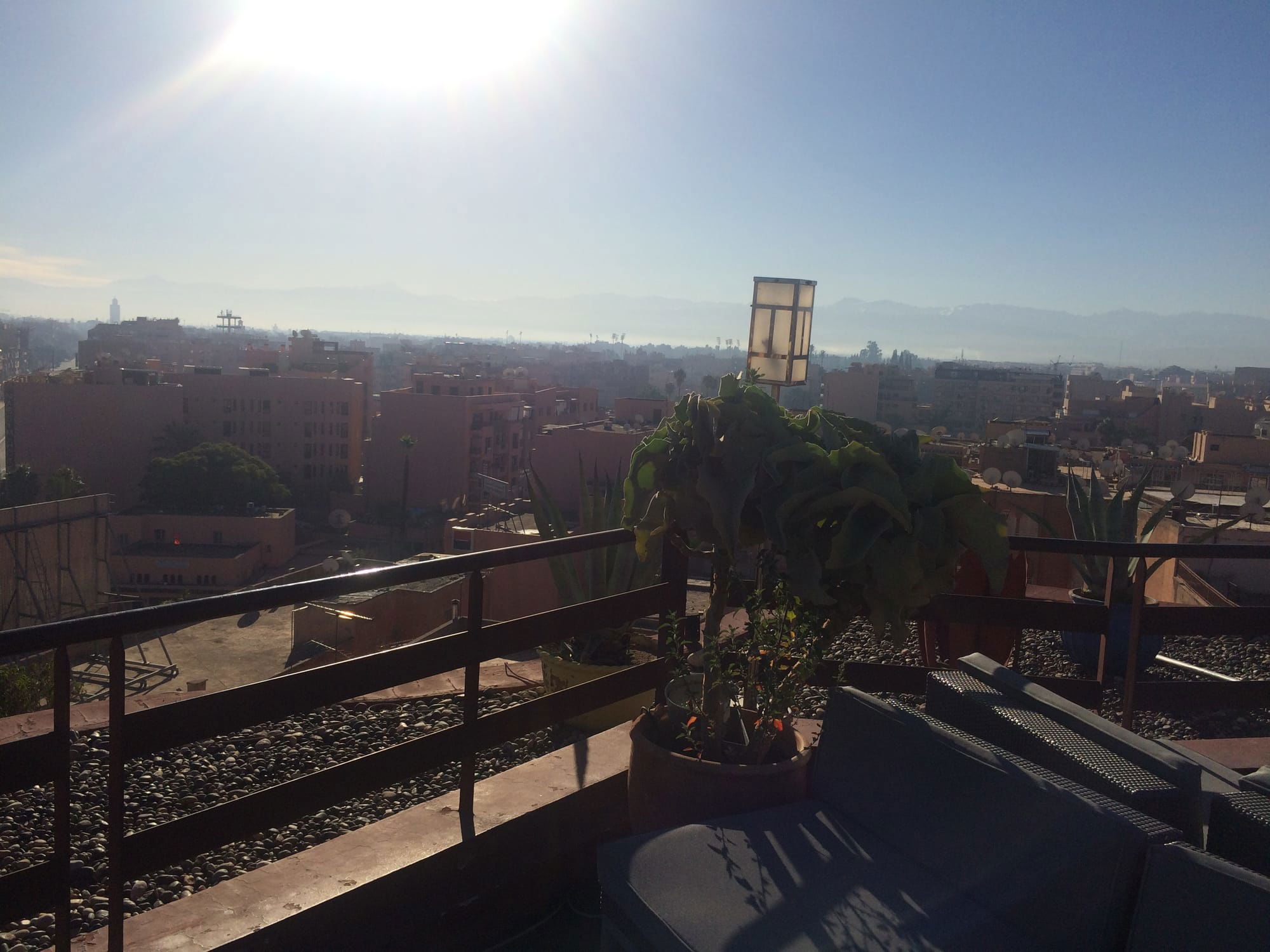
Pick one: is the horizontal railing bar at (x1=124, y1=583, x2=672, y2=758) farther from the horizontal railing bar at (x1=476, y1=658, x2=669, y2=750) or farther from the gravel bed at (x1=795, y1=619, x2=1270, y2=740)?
the gravel bed at (x1=795, y1=619, x2=1270, y2=740)

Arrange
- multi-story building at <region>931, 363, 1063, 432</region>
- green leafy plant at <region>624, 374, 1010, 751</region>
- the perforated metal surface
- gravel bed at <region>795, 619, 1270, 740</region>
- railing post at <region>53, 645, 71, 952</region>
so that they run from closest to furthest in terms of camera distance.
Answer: the perforated metal surface → railing post at <region>53, 645, 71, 952</region> → green leafy plant at <region>624, 374, 1010, 751</region> → gravel bed at <region>795, 619, 1270, 740</region> → multi-story building at <region>931, 363, 1063, 432</region>

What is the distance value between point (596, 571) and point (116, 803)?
2.70 metres

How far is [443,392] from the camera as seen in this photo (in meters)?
49.2

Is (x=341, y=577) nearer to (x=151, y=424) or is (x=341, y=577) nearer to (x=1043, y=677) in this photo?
(x=1043, y=677)

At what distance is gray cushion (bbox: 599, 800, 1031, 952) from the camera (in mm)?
1581

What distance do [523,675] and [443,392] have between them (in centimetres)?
4553

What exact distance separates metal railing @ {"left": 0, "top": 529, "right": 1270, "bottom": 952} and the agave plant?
1.12 m

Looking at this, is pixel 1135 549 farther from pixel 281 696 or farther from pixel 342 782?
pixel 281 696

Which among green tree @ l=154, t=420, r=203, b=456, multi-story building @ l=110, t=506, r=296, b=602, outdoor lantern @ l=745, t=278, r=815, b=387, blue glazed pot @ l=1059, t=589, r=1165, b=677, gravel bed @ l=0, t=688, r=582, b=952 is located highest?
outdoor lantern @ l=745, t=278, r=815, b=387

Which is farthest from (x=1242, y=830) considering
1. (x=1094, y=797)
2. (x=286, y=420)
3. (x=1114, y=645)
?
(x=286, y=420)

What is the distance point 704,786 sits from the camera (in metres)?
2.12

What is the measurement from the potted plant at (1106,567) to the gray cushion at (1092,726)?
2.55 m

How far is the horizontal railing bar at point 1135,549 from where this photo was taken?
115 inches

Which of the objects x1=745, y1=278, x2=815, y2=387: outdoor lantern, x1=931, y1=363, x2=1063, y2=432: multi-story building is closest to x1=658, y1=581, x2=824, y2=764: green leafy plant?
x1=745, y1=278, x2=815, y2=387: outdoor lantern
